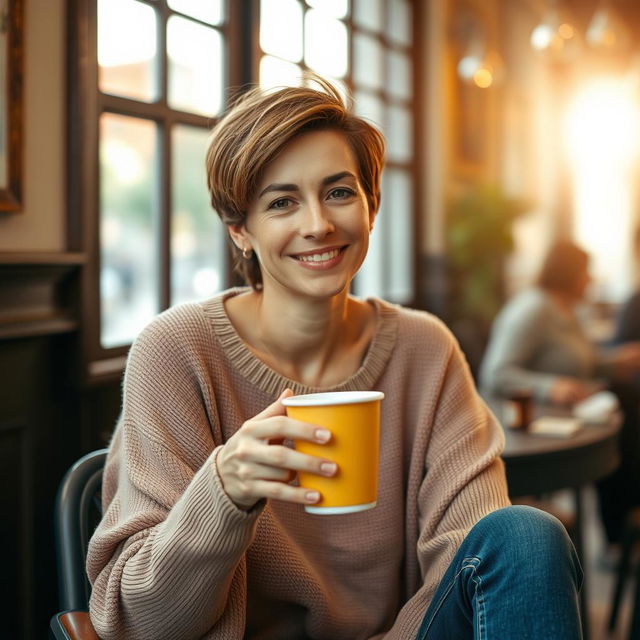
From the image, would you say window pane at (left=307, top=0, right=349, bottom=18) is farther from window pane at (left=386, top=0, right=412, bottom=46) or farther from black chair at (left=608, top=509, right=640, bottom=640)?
black chair at (left=608, top=509, right=640, bottom=640)

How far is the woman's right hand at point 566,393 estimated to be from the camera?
2754 millimetres

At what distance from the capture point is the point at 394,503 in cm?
144

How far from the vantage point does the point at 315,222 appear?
1.28 m

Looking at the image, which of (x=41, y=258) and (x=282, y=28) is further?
(x=282, y=28)

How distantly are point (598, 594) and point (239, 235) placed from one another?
2.45m

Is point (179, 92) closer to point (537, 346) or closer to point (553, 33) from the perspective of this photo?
point (537, 346)

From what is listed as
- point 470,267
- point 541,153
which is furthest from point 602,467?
point 541,153

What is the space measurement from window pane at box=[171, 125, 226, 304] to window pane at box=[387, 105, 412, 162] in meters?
1.65

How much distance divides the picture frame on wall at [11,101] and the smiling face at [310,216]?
73 centimetres

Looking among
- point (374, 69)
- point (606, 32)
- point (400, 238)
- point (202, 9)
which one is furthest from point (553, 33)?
point (202, 9)

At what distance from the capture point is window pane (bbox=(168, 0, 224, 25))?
8.50ft

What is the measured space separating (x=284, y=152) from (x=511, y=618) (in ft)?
2.47

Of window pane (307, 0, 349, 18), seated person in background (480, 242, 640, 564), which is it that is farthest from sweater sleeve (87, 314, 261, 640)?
window pane (307, 0, 349, 18)

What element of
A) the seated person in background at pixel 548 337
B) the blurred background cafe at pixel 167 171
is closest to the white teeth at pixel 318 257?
the blurred background cafe at pixel 167 171
